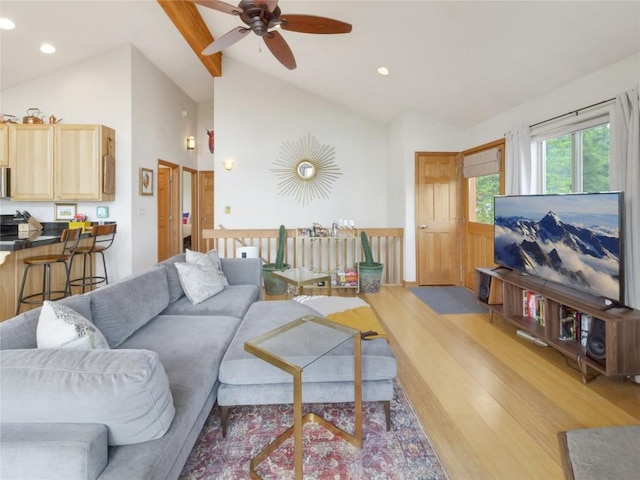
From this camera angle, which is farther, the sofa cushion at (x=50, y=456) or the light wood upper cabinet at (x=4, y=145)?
the light wood upper cabinet at (x=4, y=145)

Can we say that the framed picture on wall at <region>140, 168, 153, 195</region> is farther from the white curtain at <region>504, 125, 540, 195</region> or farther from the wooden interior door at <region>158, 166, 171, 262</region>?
the white curtain at <region>504, 125, 540, 195</region>

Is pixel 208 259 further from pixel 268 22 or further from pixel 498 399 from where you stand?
pixel 498 399

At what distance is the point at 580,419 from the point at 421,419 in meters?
0.92

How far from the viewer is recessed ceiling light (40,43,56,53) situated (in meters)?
4.24

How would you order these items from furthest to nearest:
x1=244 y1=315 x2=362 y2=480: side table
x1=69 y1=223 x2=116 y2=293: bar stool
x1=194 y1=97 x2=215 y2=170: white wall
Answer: x1=194 y1=97 x2=215 y2=170: white wall
x1=69 y1=223 x2=116 y2=293: bar stool
x1=244 y1=315 x2=362 y2=480: side table

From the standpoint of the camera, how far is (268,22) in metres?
2.56

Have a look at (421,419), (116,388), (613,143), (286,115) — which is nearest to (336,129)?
(286,115)

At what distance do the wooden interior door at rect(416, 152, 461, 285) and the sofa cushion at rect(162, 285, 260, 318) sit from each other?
10.2 ft

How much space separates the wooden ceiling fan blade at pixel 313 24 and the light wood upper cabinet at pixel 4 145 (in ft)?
13.4

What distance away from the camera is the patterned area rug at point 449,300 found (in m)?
4.04

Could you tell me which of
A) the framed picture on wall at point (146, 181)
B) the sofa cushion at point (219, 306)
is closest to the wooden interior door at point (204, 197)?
the framed picture on wall at point (146, 181)

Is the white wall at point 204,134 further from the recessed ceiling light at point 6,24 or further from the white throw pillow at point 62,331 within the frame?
the white throw pillow at point 62,331

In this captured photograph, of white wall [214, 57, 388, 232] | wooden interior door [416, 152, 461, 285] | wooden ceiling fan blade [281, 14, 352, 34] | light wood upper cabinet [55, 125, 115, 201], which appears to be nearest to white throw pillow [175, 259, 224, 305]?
wooden ceiling fan blade [281, 14, 352, 34]

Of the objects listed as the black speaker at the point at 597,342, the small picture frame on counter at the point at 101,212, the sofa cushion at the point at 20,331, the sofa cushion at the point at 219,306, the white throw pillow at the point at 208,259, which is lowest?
the black speaker at the point at 597,342
